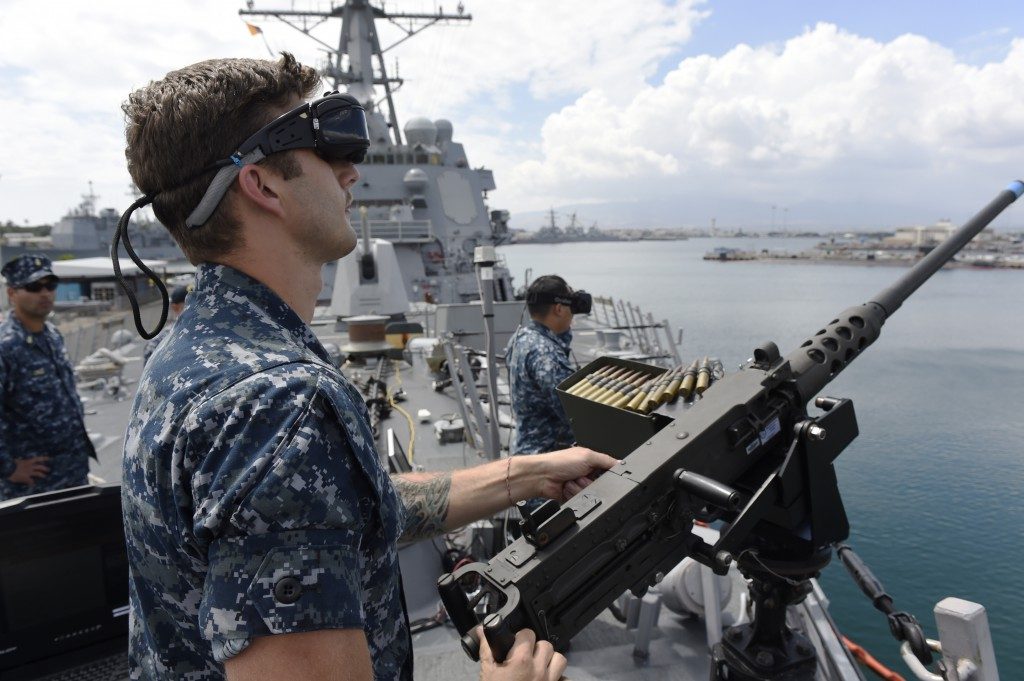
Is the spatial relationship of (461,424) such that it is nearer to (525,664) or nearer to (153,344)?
(153,344)

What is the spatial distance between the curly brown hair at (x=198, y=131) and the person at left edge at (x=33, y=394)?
3.76 m

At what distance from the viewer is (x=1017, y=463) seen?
1048 centimetres

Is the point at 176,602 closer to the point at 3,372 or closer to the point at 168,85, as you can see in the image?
the point at 168,85

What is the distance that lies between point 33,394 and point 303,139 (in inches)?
158

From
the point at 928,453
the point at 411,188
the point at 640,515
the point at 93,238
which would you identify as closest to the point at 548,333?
the point at 640,515

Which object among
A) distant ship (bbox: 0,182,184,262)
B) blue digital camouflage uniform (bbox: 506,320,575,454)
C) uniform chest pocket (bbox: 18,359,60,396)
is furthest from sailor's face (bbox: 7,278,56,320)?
distant ship (bbox: 0,182,184,262)

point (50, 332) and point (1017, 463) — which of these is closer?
point (50, 332)

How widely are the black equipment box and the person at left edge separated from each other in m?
3.52

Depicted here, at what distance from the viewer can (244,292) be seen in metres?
1.02

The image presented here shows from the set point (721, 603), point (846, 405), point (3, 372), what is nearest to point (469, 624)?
point (846, 405)

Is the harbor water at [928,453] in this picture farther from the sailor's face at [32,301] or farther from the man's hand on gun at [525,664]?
the sailor's face at [32,301]

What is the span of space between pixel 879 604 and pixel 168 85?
2.74 m

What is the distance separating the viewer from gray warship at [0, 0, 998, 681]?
2.11m

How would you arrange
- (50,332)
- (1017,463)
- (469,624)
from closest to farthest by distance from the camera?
(469,624) < (50,332) < (1017,463)
